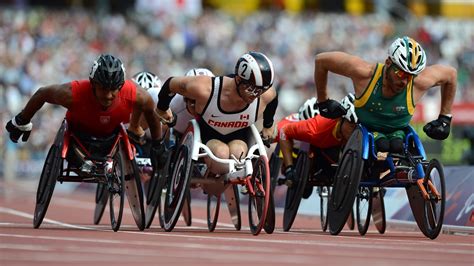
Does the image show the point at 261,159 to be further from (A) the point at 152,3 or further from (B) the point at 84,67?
(A) the point at 152,3

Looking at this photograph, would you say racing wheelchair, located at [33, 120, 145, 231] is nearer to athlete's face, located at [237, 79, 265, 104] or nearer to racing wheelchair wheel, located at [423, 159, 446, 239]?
athlete's face, located at [237, 79, 265, 104]

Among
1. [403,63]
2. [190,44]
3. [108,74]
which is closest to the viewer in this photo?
[403,63]

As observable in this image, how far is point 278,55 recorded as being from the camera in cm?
3900

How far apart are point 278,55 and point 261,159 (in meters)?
25.2

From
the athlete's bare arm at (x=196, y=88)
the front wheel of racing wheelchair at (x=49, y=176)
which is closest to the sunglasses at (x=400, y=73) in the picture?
the athlete's bare arm at (x=196, y=88)

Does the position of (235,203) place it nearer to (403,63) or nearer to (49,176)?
(49,176)

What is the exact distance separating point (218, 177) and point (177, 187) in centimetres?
52

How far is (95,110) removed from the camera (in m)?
14.6

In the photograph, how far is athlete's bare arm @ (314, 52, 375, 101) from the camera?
1416 centimetres

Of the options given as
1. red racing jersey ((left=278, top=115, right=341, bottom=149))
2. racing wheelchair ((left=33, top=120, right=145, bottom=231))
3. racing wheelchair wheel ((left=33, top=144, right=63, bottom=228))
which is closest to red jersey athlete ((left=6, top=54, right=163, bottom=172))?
racing wheelchair ((left=33, top=120, right=145, bottom=231))

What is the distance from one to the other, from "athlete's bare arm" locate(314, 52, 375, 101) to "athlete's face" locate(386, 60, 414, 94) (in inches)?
9.5

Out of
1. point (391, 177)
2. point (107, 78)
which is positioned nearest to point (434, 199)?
point (391, 177)

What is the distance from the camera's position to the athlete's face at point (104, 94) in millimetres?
14414

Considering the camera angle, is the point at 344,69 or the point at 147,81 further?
the point at 147,81
